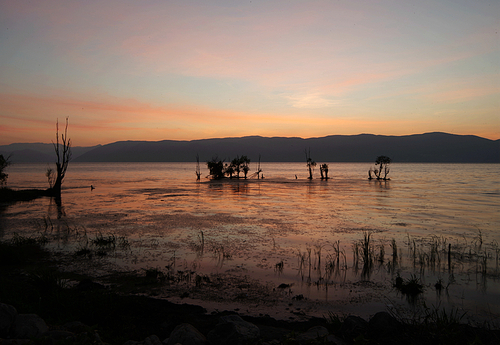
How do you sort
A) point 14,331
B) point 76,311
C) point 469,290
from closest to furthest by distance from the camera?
point 14,331
point 76,311
point 469,290

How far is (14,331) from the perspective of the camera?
15.0 ft

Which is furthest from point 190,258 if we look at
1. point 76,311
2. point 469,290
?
point 469,290

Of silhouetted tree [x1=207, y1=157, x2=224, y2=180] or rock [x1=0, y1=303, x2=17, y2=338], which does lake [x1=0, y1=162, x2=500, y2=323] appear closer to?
rock [x1=0, y1=303, x2=17, y2=338]

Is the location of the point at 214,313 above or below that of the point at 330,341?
below

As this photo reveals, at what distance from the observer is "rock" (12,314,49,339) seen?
4535 mm

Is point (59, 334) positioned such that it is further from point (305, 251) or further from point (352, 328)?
point (305, 251)

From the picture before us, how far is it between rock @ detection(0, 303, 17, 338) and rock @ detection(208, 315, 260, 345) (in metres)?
2.99

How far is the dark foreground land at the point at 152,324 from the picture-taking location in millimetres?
4707

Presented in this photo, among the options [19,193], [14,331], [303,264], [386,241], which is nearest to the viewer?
[14,331]

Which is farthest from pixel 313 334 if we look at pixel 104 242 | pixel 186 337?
pixel 104 242

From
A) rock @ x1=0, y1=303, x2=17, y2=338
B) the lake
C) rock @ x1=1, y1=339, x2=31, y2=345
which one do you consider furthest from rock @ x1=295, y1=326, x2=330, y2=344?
rock @ x1=0, y1=303, x2=17, y2=338

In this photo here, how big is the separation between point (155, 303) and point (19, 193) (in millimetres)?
31182

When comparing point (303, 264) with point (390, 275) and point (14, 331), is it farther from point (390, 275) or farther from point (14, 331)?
point (14, 331)

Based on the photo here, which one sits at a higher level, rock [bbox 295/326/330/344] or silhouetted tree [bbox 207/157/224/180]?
silhouetted tree [bbox 207/157/224/180]
